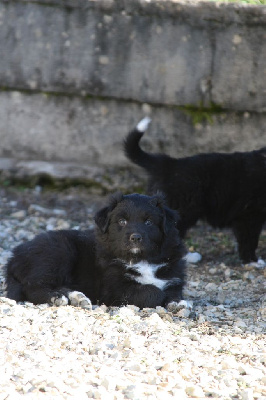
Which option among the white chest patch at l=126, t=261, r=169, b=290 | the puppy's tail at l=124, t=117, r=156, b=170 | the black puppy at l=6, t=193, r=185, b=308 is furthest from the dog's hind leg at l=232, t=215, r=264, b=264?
the white chest patch at l=126, t=261, r=169, b=290

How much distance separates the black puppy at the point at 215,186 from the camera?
22.0ft

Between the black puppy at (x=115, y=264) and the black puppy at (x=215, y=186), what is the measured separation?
6.09 ft

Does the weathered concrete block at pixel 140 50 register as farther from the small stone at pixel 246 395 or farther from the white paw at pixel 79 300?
the small stone at pixel 246 395

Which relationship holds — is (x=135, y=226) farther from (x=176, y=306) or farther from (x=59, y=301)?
(x=59, y=301)

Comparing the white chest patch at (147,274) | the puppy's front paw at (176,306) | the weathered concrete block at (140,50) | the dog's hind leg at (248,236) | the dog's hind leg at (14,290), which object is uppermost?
the weathered concrete block at (140,50)

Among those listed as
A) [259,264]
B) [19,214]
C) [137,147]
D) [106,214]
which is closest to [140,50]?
[137,147]

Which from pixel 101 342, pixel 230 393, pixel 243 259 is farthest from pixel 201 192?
pixel 230 393

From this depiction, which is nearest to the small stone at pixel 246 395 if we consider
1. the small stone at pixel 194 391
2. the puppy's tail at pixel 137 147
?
the small stone at pixel 194 391

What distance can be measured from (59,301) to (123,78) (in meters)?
4.04

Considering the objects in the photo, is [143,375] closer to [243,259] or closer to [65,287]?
[65,287]

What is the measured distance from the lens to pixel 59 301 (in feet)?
15.1

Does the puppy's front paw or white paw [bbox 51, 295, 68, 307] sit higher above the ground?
the puppy's front paw

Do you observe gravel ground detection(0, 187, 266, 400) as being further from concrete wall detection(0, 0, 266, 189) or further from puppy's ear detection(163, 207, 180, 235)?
concrete wall detection(0, 0, 266, 189)

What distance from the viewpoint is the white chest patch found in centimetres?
469
